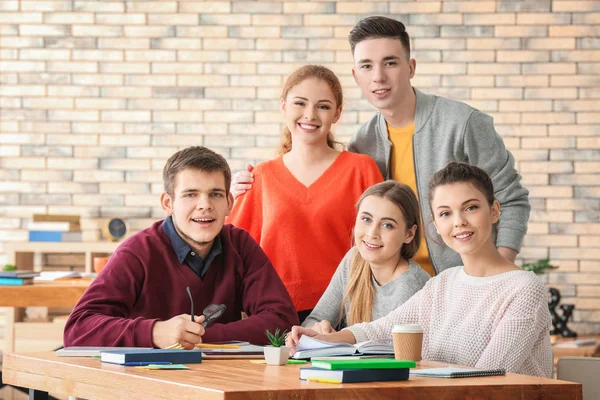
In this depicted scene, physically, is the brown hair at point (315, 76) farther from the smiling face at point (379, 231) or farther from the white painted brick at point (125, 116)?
the white painted brick at point (125, 116)

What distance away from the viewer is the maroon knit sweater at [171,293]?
7.29 ft

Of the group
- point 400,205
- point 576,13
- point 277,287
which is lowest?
point 277,287

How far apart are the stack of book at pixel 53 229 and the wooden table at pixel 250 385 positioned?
12.4ft

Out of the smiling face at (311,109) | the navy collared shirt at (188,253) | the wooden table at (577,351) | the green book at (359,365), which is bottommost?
the wooden table at (577,351)

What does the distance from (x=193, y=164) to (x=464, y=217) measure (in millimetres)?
742

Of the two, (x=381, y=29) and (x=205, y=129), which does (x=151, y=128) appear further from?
(x=381, y=29)

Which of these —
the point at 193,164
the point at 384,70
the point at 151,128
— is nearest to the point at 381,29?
the point at 384,70

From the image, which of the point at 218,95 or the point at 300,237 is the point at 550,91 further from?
the point at 300,237

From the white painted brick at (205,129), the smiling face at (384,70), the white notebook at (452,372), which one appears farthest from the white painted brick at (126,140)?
the white notebook at (452,372)

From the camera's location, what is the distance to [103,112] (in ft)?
19.1

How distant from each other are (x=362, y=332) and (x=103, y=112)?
12.9 ft

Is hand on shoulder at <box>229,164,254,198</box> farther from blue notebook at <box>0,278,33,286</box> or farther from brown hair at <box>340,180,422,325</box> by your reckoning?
blue notebook at <box>0,278,33,286</box>

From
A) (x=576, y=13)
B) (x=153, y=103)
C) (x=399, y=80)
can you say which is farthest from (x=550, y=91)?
(x=399, y=80)

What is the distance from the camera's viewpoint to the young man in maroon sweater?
2.33 m
